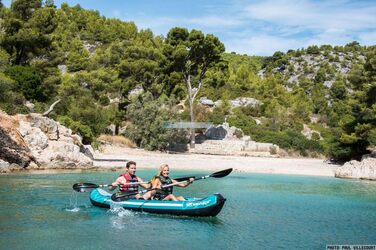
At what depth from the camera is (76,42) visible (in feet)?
240

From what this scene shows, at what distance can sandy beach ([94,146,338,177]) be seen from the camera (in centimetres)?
3039

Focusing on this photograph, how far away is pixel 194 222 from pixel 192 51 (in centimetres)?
3300

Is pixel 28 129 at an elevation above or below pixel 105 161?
above

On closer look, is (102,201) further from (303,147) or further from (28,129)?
(303,147)

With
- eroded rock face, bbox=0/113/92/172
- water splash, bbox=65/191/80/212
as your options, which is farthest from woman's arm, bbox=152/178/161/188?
eroded rock face, bbox=0/113/92/172

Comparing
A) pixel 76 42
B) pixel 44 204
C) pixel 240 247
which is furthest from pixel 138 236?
pixel 76 42

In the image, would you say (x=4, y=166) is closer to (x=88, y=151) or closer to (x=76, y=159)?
(x=76, y=159)

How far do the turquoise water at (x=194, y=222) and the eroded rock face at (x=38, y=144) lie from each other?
4.89 metres

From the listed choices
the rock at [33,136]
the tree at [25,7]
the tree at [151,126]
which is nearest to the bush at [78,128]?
the rock at [33,136]


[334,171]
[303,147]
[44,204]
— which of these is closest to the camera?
[44,204]

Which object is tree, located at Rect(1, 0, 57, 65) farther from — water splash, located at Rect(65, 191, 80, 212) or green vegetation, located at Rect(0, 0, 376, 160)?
water splash, located at Rect(65, 191, 80, 212)

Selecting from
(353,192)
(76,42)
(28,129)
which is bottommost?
(353,192)

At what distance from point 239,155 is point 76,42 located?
44652 mm

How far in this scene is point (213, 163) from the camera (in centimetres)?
3269
